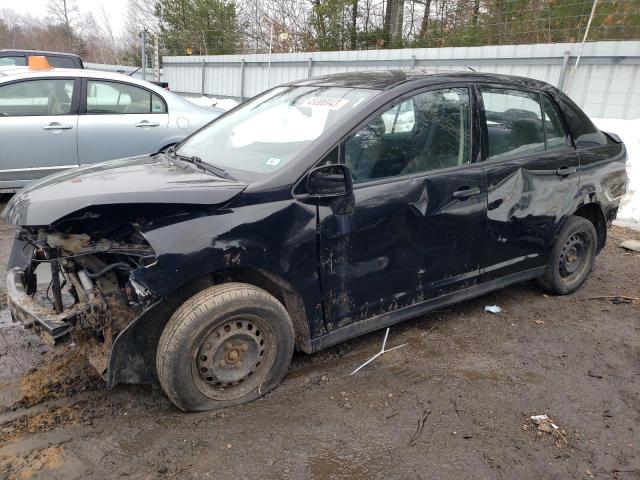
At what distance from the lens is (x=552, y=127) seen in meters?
4.12

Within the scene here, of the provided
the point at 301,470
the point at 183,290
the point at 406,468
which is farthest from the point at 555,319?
the point at 183,290

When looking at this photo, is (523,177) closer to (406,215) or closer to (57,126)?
(406,215)

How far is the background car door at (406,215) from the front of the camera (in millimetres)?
3020

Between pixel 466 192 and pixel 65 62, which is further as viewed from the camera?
pixel 65 62

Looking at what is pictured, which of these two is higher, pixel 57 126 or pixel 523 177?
pixel 523 177

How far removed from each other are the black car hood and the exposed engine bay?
98mm

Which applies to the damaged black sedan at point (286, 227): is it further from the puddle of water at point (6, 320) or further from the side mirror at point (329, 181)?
the puddle of water at point (6, 320)

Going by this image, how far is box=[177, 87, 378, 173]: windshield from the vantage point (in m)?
3.07

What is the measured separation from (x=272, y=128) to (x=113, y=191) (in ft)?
3.81

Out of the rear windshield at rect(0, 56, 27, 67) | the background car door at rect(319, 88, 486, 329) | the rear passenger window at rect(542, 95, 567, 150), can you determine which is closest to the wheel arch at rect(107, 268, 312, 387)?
the background car door at rect(319, 88, 486, 329)

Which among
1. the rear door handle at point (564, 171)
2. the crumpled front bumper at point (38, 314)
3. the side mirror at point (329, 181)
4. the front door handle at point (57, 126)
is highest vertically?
the side mirror at point (329, 181)

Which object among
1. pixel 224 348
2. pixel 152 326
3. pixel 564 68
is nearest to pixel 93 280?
pixel 152 326

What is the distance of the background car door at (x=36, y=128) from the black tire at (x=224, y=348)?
→ 4425 mm

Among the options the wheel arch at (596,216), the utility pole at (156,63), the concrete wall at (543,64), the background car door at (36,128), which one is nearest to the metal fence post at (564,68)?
the concrete wall at (543,64)
